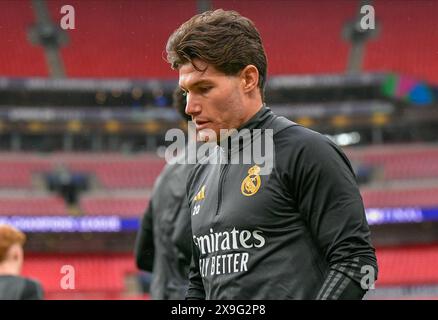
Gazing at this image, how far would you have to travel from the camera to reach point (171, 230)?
3125mm

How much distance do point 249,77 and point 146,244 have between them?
5.72ft

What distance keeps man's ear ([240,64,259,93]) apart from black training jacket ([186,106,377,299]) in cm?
8

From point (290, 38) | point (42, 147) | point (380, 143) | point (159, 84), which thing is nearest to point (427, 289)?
point (380, 143)

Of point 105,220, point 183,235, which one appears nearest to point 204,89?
point 183,235

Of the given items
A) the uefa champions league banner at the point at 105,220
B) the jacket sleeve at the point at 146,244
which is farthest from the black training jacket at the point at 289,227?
the uefa champions league banner at the point at 105,220

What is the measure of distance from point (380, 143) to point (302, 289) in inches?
711

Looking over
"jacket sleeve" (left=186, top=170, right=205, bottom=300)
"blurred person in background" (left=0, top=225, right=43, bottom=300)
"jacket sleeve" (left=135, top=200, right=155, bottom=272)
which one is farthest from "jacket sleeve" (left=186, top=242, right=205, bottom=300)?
"blurred person in background" (left=0, top=225, right=43, bottom=300)

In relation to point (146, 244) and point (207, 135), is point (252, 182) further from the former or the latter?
point (146, 244)

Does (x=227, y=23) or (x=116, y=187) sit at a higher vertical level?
(x=227, y=23)

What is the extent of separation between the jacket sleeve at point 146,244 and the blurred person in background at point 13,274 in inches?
21.6

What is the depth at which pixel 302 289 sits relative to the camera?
1.66 metres

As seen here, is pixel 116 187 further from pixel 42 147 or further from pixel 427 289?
pixel 427 289

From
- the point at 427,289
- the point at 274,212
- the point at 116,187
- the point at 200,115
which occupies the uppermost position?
the point at 200,115

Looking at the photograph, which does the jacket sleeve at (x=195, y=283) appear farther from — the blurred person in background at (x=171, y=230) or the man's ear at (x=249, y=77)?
the blurred person in background at (x=171, y=230)
